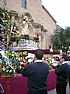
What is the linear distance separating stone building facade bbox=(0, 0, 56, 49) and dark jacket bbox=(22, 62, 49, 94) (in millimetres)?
21881

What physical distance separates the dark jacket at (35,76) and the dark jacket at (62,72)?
7.96ft

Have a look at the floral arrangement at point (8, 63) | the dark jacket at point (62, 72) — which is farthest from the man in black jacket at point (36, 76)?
the floral arrangement at point (8, 63)

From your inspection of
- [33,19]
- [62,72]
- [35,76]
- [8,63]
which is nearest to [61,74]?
[62,72]

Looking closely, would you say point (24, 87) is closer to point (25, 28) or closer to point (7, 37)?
point (7, 37)

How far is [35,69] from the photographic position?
7.00m

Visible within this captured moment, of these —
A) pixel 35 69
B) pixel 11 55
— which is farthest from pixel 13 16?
pixel 35 69

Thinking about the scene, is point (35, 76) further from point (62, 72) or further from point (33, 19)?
point (33, 19)

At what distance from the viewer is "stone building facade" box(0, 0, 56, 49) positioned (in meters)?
35.5

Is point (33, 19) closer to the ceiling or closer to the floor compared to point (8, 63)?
closer to the ceiling

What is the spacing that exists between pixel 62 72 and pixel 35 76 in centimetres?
270

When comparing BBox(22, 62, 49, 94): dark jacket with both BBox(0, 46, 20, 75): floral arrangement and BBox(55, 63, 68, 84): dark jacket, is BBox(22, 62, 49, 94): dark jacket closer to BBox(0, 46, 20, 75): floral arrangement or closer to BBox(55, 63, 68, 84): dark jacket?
BBox(55, 63, 68, 84): dark jacket

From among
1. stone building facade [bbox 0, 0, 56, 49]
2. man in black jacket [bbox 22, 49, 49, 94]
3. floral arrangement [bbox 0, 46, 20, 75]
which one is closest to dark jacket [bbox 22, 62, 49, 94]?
man in black jacket [bbox 22, 49, 49, 94]

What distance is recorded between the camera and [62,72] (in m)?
9.58

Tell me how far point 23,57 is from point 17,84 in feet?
12.9
